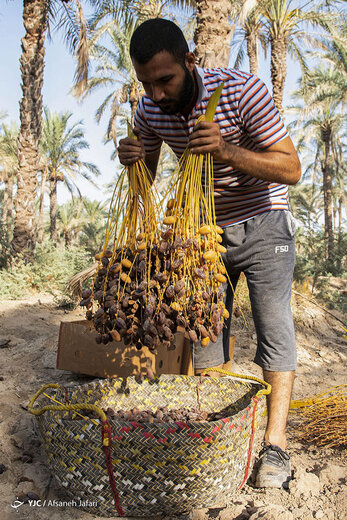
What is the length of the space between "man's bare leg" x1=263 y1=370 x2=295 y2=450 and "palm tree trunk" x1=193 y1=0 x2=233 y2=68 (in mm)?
3844

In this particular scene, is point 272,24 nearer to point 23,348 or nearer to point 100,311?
point 23,348

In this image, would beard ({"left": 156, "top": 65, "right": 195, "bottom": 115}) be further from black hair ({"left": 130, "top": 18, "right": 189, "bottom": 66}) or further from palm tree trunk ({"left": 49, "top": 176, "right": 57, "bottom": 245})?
palm tree trunk ({"left": 49, "top": 176, "right": 57, "bottom": 245})

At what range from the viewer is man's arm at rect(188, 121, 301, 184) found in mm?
1732

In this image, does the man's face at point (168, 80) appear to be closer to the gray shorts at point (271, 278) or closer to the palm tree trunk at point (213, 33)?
the gray shorts at point (271, 278)

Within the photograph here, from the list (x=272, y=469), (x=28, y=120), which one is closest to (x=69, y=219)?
(x=28, y=120)

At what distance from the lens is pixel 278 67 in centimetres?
1146

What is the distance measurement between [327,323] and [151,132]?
5295 millimetres

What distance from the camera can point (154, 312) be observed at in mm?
1711

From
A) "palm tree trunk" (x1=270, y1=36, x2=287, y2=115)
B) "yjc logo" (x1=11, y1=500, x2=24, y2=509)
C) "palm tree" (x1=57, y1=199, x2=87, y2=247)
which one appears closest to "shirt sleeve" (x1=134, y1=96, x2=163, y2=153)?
"yjc logo" (x1=11, y1=500, x2=24, y2=509)

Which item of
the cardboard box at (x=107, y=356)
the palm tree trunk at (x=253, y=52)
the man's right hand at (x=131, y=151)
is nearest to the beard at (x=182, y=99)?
the man's right hand at (x=131, y=151)

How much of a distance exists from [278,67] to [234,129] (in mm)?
10715

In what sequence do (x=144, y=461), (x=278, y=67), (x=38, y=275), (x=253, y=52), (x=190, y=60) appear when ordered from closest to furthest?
(x=144, y=461)
(x=190, y=60)
(x=38, y=275)
(x=278, y=67)
(x=253, y=52)

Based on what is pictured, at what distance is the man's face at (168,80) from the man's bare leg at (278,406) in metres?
1.41

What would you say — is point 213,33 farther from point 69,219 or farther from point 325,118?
point 69,219
